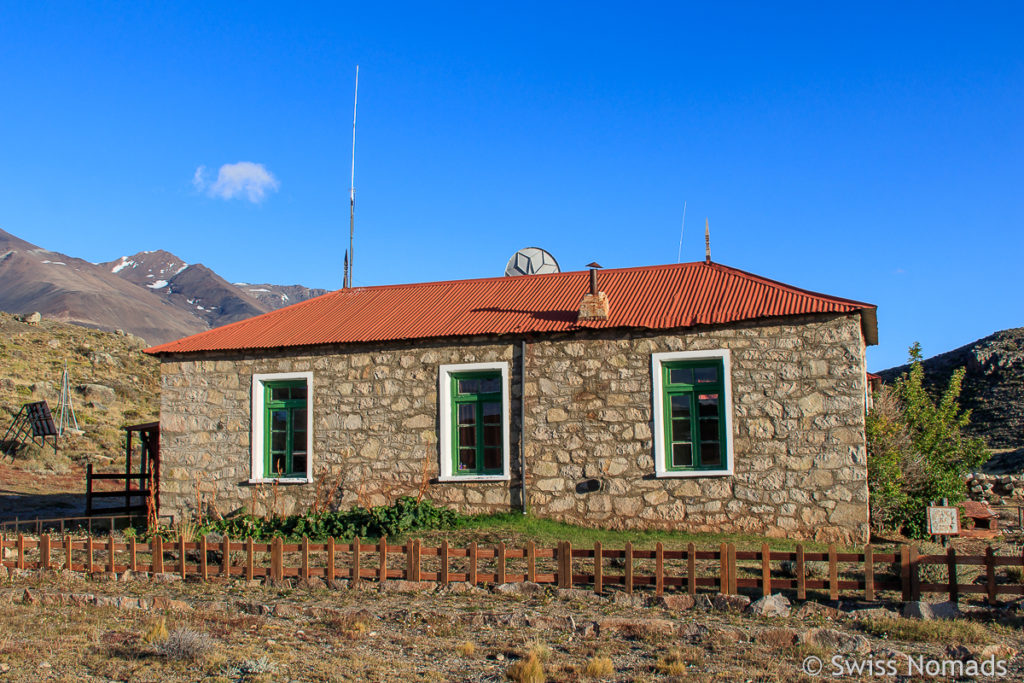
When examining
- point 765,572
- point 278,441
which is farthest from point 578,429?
point 278,441

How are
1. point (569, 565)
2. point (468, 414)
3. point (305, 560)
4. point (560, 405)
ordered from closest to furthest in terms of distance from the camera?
1. point (569, 565)
2. point (305, 560)
3. point (560, 405)
4. point (468, 414)

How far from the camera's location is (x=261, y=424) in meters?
14.2

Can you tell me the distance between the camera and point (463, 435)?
529 inches

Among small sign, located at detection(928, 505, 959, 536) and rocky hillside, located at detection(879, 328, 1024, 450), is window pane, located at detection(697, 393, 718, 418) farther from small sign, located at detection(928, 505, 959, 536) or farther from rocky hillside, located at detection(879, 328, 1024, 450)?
rocky hillside, located at detection(879, 328, 1024, 450)

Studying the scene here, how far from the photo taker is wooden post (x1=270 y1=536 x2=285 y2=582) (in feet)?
31.1

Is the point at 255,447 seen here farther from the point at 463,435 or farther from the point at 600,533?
the point at 600,533

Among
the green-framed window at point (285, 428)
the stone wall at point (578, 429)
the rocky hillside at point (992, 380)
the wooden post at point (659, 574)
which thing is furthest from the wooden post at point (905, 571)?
the rocky hillside at point (992, 380)

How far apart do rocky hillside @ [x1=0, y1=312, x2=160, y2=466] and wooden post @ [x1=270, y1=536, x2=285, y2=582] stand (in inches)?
809

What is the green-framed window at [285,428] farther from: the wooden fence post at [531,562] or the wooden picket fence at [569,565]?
the wooden fence post at [531,562]

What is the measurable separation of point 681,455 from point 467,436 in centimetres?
328

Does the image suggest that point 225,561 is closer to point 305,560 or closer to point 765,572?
point 305,560

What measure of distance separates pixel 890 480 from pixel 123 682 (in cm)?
1078

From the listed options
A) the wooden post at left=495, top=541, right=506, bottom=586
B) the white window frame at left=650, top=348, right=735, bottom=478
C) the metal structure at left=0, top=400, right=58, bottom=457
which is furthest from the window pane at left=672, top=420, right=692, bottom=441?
the metal structure at left=0, top=400, right=58, bottom=457

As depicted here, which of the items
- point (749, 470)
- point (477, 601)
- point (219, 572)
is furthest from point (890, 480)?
point (219, 572)
